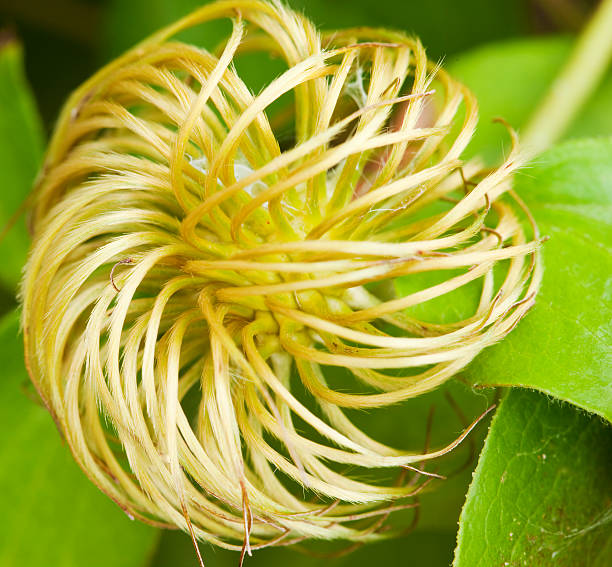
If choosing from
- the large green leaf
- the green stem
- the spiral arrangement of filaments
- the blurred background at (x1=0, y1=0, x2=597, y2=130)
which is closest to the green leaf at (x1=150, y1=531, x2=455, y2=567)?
the large green leaf

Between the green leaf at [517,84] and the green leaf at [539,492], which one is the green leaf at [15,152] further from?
the green leaf at [539,492]

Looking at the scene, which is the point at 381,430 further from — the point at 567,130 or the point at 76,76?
the point at 76,76

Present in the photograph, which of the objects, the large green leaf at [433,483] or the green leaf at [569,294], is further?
the large green leaf at [433,483]

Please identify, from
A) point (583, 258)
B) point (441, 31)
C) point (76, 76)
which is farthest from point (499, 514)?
point (76, 76)

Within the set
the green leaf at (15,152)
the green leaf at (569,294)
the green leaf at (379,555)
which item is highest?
the green leaf at (569,294)

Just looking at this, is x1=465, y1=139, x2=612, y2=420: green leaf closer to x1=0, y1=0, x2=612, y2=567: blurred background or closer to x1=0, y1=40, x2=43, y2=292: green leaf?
x1=0, y1=0, x2=612, y2=567: blurred background

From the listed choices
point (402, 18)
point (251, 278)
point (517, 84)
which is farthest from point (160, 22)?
point (251, 278)

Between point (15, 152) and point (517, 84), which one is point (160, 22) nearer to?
point (15, 152)

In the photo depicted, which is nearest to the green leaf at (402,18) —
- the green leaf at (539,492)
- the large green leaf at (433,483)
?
the large green leaf at (433,483)
